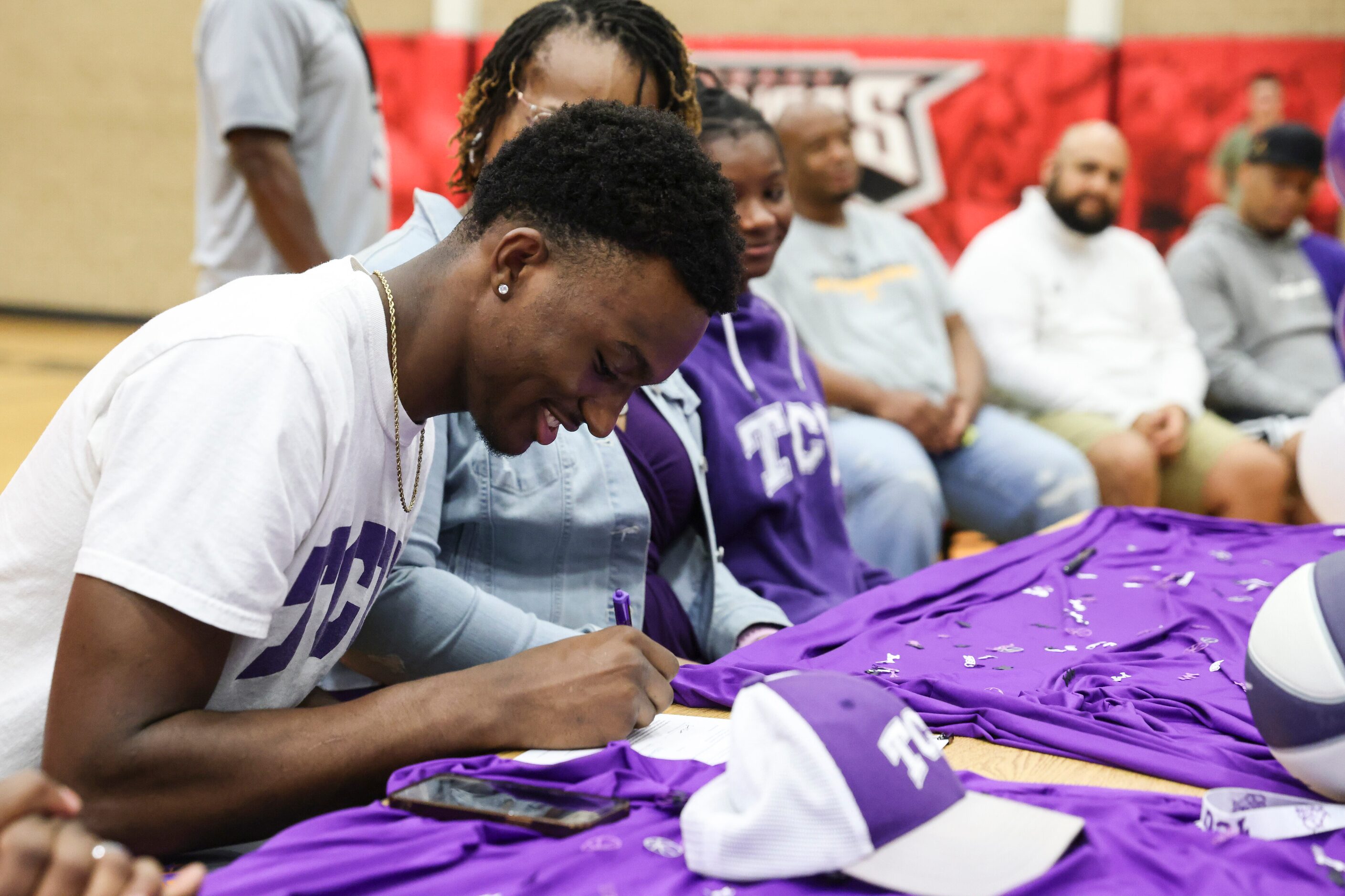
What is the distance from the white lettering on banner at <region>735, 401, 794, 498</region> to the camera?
204 centimetres

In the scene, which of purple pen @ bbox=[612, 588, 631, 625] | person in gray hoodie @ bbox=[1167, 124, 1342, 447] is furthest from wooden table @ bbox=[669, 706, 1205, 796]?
person in gray hoodie @ bbox=[1167, 124, 1342, 447]

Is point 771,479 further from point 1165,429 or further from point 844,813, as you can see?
point 1165,429

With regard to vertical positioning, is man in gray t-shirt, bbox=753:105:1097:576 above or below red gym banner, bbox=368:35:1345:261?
below

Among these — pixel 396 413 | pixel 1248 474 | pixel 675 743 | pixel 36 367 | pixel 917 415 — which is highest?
pixel 396 413

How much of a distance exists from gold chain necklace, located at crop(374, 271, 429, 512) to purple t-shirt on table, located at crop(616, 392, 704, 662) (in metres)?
0.56

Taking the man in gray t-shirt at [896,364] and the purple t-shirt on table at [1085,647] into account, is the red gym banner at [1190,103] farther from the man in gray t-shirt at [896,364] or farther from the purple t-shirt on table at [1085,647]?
the purple t-shirt on table at [1085,647]

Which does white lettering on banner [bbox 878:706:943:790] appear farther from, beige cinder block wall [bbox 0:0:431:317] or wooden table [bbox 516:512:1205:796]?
beige cinder block wall [bbox 0:0:431:317]

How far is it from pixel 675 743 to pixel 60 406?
7.16ft

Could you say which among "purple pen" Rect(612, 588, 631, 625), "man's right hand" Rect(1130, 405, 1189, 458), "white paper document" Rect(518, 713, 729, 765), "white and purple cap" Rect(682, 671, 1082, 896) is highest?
"white and purple cap" Rect(682, 671, 1082, 896)

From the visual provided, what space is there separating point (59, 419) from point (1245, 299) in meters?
4.03

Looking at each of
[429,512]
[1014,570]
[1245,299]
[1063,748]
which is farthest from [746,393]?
[1245,299]

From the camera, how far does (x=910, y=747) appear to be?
0.94 meters

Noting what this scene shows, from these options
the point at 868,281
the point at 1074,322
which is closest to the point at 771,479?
the point at 868,281

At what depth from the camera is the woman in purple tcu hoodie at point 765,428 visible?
6.66ft
